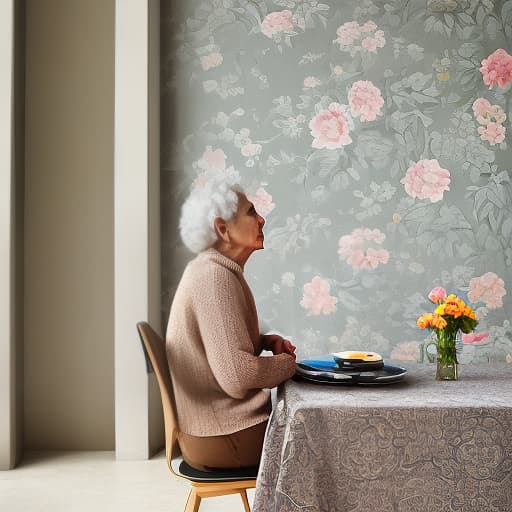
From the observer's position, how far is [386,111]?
3.89m

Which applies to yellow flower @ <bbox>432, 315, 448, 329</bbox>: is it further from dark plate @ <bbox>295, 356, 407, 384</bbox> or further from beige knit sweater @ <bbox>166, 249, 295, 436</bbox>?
beige knit sweater @ <bbox>166, 249, 295, 436</bbox>

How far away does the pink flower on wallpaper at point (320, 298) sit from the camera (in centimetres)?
390

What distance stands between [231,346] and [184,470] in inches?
17.4

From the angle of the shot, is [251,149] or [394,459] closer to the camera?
[394,459]

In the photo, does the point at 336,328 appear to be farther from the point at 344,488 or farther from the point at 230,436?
the point at 344,488

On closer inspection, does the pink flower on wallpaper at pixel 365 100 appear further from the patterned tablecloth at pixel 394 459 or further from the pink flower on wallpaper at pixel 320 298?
the patterned tablecloth at pixel 394 459

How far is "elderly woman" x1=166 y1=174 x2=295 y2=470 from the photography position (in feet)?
6.84

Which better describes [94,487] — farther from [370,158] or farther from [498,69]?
[498,69]

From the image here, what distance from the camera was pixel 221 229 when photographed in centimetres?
234

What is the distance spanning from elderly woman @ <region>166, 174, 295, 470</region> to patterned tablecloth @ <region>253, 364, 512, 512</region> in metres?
0.33

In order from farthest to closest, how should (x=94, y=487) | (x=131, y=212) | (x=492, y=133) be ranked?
(x=492, y=133), (x=131, y=212), (x=94, y=487)

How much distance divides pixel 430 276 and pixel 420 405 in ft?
7.13

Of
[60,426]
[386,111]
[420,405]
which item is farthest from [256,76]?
[420,405]

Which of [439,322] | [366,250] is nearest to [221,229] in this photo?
[439,322]
